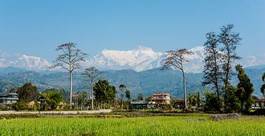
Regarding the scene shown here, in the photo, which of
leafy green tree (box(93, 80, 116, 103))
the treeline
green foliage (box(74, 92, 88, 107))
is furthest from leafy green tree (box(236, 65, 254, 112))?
green foliage (box(74, 92, 88, 107))

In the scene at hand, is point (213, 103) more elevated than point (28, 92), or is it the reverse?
point (28, 92)

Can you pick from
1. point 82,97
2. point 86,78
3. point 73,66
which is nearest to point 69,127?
point 73,66

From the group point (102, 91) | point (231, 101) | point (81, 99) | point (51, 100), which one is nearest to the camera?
point (231, 101)

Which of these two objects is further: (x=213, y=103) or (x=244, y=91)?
(x=213, y=103)

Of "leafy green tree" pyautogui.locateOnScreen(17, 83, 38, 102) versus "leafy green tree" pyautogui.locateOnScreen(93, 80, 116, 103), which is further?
"leafy green tree" pyautogui.locateOnScreen(17, 83, 38, 102)

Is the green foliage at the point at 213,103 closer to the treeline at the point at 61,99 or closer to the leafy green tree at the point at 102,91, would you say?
the treeline at the point at 61,99

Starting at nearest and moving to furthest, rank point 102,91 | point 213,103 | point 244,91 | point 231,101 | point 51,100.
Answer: point 244,91
point 231,101
point 213,103
point 51,100
point 102,91

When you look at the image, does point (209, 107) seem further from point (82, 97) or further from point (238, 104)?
point (82, 97)

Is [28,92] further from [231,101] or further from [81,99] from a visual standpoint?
[231,101]

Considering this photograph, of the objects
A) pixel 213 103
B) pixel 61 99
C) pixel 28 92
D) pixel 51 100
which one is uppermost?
pixel 28 92

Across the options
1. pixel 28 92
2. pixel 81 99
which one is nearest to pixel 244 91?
pixel 81 99

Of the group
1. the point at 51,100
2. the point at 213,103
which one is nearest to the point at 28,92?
the point at 51,100

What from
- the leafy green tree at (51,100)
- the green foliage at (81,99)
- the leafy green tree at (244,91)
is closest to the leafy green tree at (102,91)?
the green foliage at (81,99)

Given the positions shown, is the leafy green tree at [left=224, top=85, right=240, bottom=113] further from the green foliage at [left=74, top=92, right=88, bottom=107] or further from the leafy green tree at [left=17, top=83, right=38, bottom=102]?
the leafy green tree at [left=17, top=83, right=38, bottom=102]
